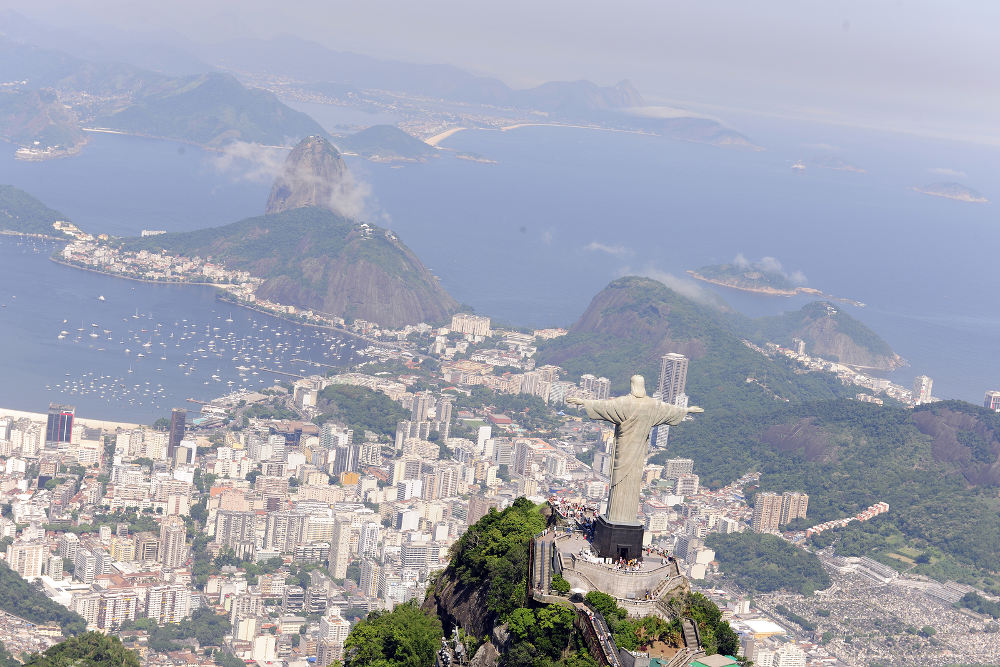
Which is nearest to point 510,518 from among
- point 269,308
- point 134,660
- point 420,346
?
point 134,660

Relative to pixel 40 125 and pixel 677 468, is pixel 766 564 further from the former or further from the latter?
pixel 40 125

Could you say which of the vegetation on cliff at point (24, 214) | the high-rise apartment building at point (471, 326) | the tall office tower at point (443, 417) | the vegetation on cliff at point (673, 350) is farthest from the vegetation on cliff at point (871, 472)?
the vegetation on cliff at point (24, 214)

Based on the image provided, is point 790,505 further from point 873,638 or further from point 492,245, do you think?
point 492,245

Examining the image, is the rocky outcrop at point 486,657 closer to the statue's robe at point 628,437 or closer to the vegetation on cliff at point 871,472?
the statue's robe at point 628,437

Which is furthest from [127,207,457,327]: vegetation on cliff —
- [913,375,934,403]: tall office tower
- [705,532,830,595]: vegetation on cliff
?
[705,532,830,595]: vegetation on cliff

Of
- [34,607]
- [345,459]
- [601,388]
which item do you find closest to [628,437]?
[34,607]

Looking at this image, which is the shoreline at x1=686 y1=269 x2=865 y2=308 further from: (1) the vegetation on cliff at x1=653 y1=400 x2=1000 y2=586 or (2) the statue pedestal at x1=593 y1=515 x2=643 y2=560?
(2) the statue pedestal at x1=593 y1=515 x2=643 y2=560
